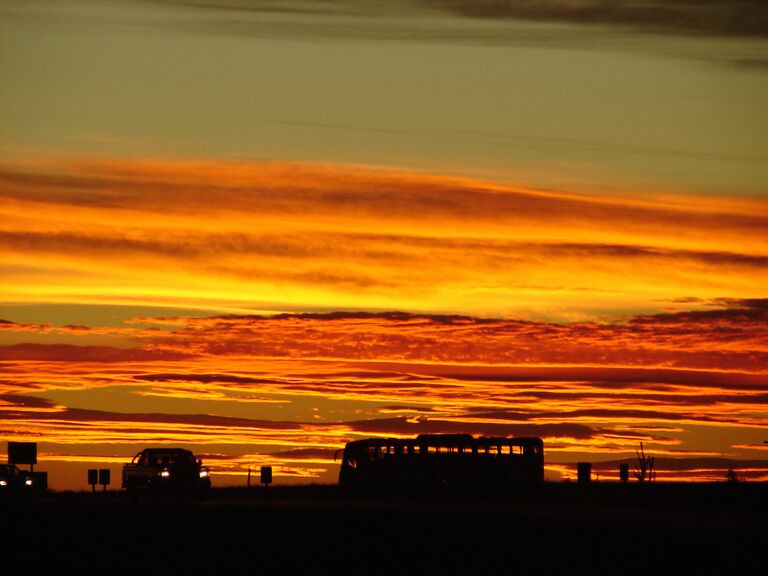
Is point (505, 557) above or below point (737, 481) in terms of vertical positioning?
below

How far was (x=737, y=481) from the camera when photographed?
87.7 meters

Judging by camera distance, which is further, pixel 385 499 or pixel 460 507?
pixel 385 499

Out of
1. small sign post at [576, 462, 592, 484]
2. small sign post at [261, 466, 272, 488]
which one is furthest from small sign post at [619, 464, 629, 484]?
small sign post at [261, 466, 272, 488]

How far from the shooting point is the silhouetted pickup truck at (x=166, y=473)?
6356cm

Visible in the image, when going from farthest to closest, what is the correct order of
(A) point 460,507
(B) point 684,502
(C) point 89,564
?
(B) point 684,502 < (A) point 460,507 < (C) point 89,564

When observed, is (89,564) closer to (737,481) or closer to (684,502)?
(684,502)

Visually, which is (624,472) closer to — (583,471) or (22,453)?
(583,471)

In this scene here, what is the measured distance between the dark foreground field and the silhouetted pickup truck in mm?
4967

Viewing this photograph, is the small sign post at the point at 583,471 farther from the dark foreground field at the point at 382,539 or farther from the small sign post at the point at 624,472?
the dark foreground field at the point at 382,539

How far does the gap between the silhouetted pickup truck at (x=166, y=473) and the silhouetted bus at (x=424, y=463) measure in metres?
12.3

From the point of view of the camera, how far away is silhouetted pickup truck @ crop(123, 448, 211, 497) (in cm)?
6356

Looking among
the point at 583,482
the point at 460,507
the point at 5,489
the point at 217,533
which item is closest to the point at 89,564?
the point at 217,533

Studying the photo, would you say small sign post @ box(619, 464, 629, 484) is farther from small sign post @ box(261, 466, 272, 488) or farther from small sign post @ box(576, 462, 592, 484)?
small sign post @ box(261, 466, 272, 488)

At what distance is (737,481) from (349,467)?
25.8 meters
